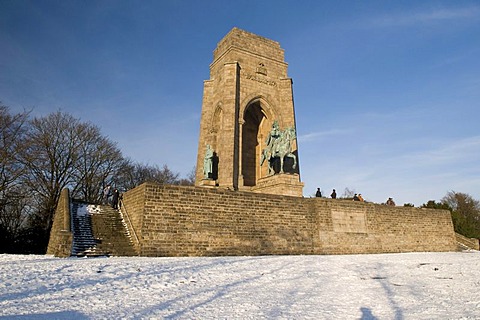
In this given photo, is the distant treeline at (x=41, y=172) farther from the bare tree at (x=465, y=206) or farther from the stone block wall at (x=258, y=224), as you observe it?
the bare tree at (x=465, y=206)

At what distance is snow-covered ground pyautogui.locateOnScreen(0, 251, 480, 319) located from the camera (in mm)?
4527

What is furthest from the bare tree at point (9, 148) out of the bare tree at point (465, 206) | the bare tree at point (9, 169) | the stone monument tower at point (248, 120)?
the bare tree at point (465, 206)

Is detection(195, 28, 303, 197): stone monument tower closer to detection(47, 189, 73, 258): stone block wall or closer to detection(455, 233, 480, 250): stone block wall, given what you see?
detection(47, 189, 73, 258): stone block wall

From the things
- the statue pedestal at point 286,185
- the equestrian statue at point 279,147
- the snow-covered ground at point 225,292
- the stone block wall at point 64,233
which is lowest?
the snow-covered ground at point 225,292

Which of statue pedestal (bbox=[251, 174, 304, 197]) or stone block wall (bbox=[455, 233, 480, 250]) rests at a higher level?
statue pedestal (bbox=[251, 174, 304, 197])

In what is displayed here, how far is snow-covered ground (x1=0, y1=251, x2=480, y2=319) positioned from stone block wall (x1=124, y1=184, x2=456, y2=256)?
108 inches

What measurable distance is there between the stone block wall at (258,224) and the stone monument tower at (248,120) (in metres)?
3.43

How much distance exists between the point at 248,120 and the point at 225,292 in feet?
60.3

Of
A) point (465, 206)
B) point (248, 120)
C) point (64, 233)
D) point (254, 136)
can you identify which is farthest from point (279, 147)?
point (465, 206)

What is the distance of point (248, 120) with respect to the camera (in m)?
23.4

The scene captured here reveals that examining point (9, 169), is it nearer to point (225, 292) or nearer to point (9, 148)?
point (9, 148)

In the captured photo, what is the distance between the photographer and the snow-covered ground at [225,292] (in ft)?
14.9

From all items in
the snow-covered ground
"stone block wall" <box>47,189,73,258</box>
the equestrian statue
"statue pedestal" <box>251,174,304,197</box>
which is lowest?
the snow-covered ground

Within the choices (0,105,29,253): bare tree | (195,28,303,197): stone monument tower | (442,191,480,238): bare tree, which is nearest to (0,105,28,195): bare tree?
(0,105,29,253): bare tree
